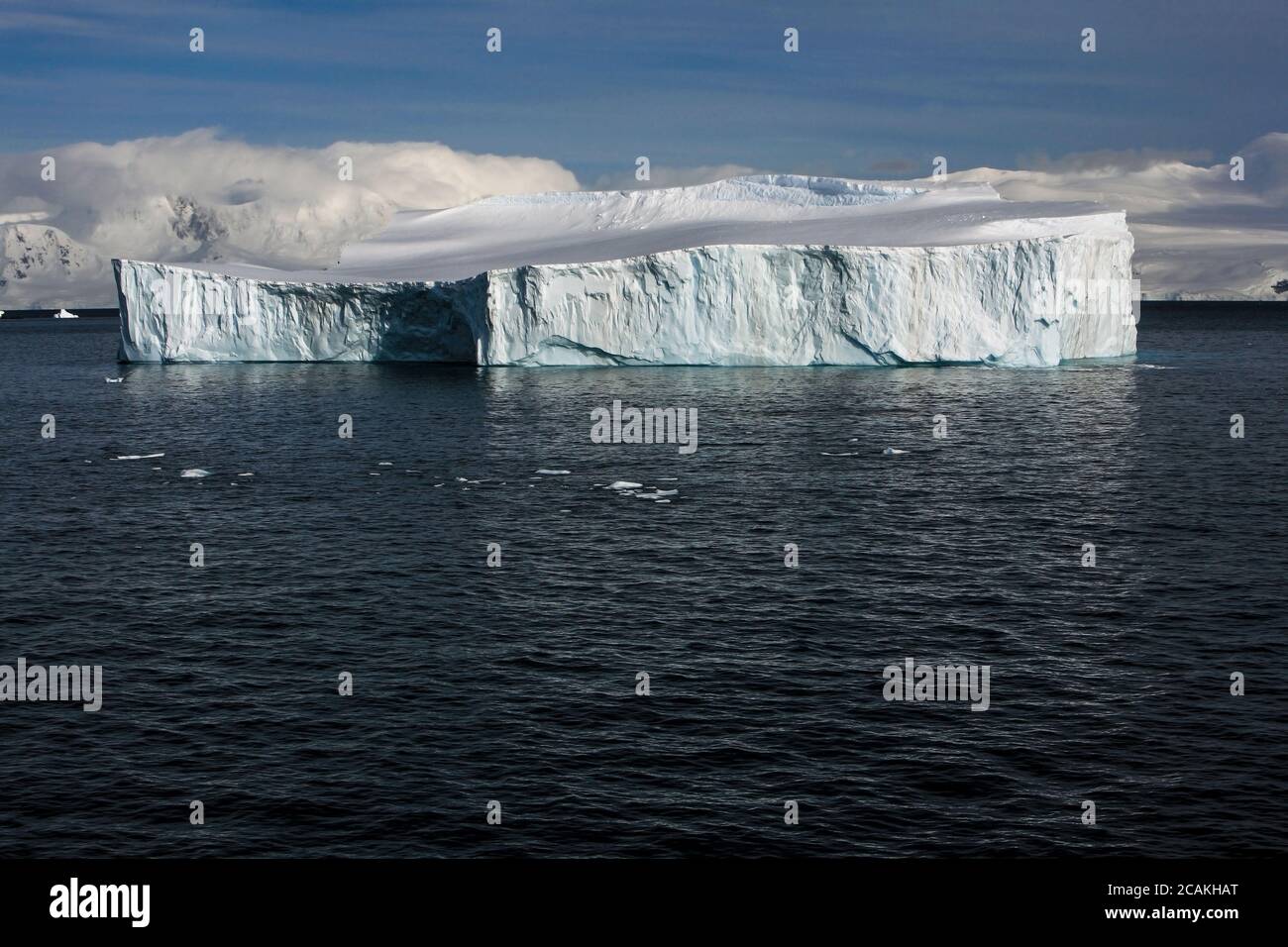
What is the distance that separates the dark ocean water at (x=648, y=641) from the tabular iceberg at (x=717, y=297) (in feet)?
52.9

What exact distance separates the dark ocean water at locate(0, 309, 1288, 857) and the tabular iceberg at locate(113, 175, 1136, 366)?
16120mm

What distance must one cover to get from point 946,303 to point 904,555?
34.4m

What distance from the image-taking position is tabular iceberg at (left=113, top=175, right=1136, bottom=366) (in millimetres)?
59156

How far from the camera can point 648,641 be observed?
21875 millimetres

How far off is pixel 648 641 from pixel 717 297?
133ft

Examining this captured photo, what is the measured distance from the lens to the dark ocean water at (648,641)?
15453 millimetres

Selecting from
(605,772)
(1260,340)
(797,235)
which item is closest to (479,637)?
(605,772)
